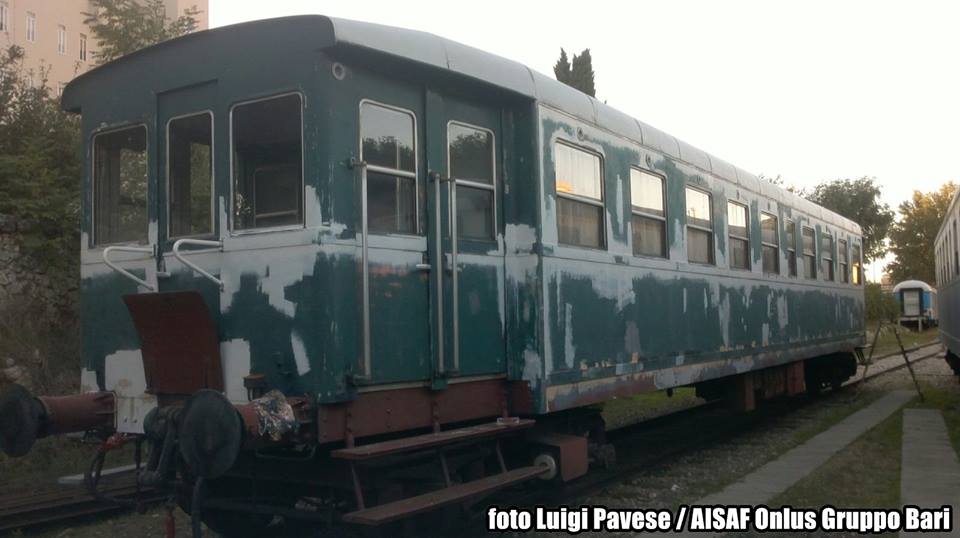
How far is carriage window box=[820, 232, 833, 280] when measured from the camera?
1515 cm

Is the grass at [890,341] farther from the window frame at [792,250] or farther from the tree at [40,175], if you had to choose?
the tree at [40,175]

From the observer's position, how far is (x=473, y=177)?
21.2 feet

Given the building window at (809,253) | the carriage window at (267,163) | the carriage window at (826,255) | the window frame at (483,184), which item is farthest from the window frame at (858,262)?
the carriage window at (267,163)

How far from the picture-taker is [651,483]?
842 cm

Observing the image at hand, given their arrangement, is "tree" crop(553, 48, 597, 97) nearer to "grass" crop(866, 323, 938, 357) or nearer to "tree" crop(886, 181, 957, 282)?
"grass" crop(866, 323, 938, 357)

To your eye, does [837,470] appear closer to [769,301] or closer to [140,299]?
[769,301]

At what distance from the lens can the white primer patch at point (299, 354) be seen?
5.18m

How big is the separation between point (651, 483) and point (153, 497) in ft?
15.1

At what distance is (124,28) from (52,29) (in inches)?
1094

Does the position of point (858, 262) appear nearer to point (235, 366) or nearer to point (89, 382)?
point (235, 366)

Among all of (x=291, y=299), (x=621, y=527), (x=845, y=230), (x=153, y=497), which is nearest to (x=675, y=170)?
(x=621, y=527)

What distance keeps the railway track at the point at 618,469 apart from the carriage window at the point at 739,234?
227cm

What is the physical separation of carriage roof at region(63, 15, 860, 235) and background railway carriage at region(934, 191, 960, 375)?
34.6 ft

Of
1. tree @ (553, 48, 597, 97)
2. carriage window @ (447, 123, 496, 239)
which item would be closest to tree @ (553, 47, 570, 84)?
tree @ (553, 48, 597, 97)
